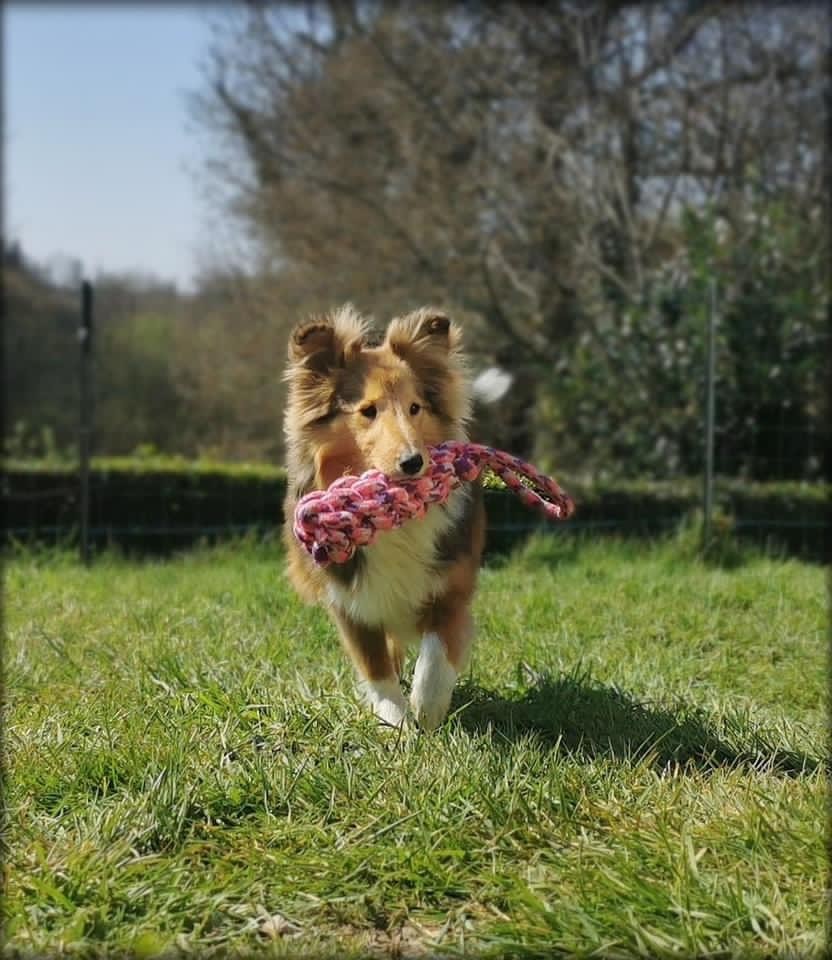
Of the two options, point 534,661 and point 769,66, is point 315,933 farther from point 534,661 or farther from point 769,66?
point 769,66

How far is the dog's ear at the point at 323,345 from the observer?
4.07m

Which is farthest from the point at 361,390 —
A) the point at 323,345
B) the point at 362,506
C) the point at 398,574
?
the point at 398,574

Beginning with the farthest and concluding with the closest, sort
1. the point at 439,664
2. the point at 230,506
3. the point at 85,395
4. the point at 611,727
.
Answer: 1. the point at 230,506
2. the point at 85,395
3. the point at 439,664
4. the point at 611,727

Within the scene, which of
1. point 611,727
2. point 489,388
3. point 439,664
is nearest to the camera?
point 611,727

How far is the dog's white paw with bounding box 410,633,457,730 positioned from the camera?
12.3 feet

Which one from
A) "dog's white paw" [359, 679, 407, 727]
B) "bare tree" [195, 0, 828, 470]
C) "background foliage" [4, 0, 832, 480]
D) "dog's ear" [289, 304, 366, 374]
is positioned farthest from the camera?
"bare tree" [195, 0, 828, 470]

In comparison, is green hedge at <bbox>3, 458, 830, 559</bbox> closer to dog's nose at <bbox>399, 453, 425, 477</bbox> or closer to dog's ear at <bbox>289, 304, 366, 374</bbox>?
dog's ear at <bbox>289, 304, 366, 374</bbox>

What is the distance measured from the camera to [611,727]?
371 cm

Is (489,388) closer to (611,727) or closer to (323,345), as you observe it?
(323,345)

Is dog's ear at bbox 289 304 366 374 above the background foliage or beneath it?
beneath

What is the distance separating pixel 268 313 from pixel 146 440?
2.67m

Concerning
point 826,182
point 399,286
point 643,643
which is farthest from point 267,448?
point 643,643

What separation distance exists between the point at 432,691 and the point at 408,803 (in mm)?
864

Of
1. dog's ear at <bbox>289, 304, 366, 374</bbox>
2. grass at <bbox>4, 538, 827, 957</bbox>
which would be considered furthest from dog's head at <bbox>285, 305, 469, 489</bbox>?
grass at <bbox>4, 538, 827, 957</bbox>
